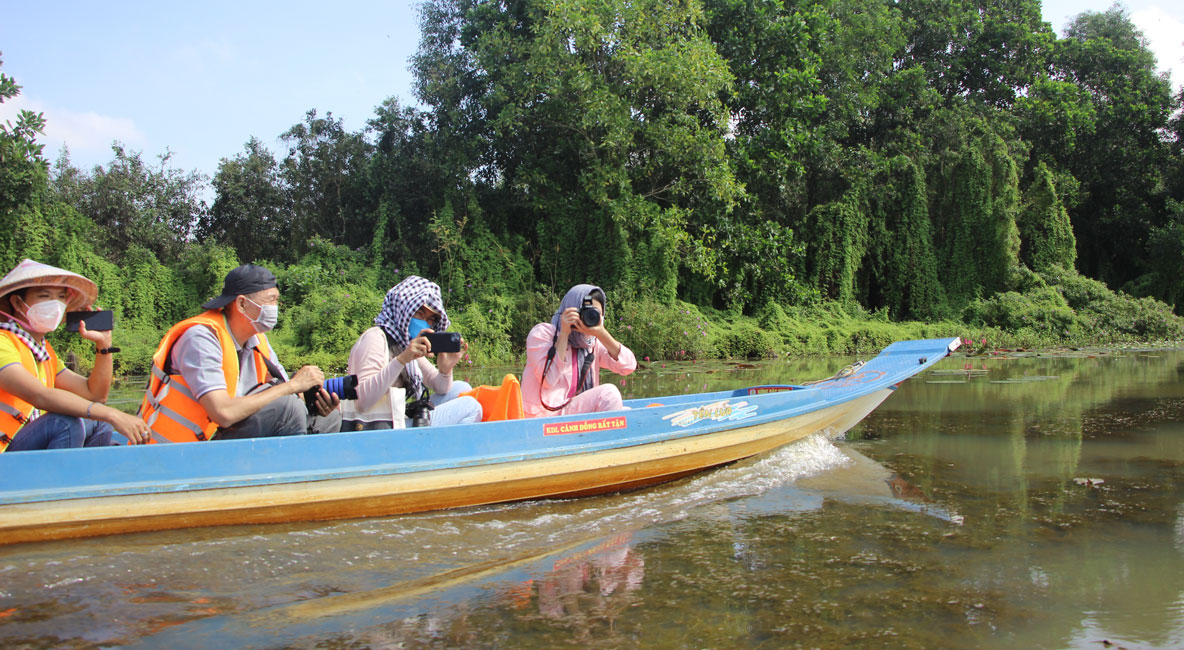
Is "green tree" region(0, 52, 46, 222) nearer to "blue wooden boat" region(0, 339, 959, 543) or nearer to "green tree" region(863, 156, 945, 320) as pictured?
"blue wooden boat" region(0, 339, 959, 543)

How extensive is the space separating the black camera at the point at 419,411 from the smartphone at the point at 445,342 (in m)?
0.69

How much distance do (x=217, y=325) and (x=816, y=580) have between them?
9.69ft

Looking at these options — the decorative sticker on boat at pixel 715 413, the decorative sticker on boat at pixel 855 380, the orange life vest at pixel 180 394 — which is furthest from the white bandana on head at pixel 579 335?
the decorative sticker on boat at pixel 855 380

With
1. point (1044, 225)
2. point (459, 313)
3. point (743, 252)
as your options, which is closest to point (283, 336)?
point (459, 313)

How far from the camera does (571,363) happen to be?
18.1ft

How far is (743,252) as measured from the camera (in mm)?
18141

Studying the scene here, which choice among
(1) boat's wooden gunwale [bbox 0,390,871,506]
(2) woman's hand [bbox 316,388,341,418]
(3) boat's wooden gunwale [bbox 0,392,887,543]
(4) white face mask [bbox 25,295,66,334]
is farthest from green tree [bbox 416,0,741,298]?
(4) white face mask [bbox 25,295,66,334]

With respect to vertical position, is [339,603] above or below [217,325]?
below

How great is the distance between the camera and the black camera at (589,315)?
17.0 ft

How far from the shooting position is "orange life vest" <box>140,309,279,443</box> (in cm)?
393

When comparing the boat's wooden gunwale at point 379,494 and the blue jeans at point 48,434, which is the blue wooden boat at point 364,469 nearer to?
the boat's wooden gunwale at point 379,494

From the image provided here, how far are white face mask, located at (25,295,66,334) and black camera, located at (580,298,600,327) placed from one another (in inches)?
109

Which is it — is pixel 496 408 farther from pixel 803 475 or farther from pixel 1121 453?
pixel 1121 453

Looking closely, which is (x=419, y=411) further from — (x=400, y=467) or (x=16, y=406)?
(x=16, y=406)
